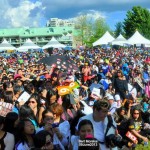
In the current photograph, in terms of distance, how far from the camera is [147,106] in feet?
38.6

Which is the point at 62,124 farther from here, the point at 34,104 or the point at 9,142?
the point at 34,104

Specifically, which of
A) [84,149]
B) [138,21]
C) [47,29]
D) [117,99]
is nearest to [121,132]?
[117,99]

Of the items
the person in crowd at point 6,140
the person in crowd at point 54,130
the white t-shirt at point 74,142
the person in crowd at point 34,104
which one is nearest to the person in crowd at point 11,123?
the person in crowd at point 6,140

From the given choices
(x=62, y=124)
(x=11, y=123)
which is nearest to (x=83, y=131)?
(x=62, y=124)

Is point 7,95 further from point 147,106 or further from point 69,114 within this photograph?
point 147,106

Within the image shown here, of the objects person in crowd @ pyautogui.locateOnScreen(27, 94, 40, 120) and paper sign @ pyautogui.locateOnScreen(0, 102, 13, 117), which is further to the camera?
person in crowd @ pyautogui.locateOnScreen(27, 94, 40, 120)

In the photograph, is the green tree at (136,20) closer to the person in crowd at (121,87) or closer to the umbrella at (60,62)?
the umbrella at (60,62)

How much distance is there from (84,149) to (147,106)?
8509 millimetres

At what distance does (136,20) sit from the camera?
320 feet

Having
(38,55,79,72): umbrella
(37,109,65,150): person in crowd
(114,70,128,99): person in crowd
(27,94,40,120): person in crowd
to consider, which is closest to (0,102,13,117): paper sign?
(27,94,40,120): person in crowd

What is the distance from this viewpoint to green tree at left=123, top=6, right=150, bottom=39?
3782 inches

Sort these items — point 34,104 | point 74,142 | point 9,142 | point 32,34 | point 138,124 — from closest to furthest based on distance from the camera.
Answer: point 74,142
point 9,142
point 34,104
point 138,124
point 32,34

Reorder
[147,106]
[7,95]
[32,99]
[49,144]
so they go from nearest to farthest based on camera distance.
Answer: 1. [49,144]
2. [32,99]
3. [7,95]
4. [147,106]

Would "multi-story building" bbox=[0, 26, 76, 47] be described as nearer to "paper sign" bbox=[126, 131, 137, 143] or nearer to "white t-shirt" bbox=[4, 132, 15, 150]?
"paper sign" bbox=[126, 131, 137, 143]
